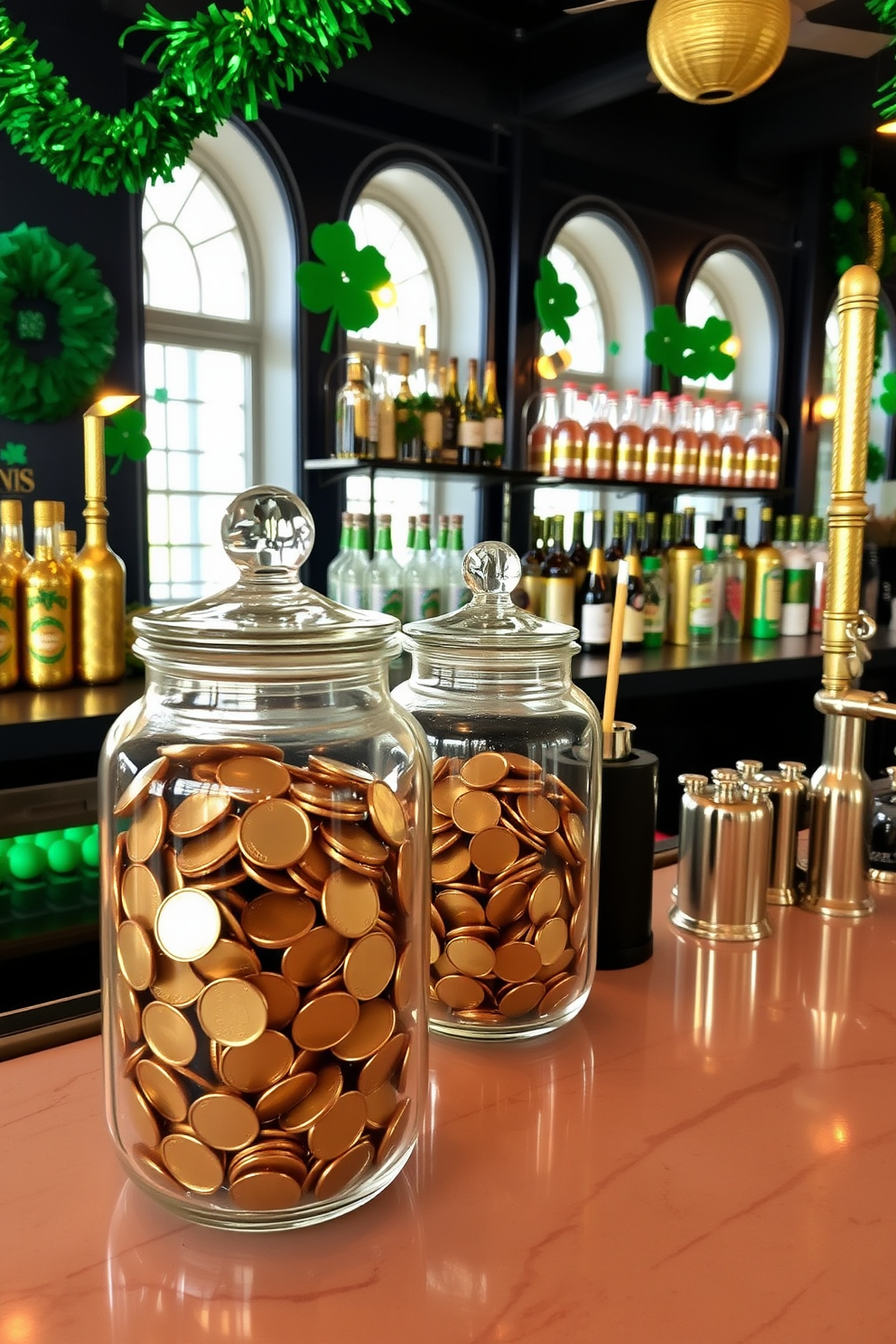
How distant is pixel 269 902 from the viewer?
0.48 m

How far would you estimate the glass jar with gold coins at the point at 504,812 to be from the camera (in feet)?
2.16

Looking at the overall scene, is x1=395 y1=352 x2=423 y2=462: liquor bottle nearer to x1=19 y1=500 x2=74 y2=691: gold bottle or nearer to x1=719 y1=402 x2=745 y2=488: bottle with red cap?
x1=19 y1=500 x2=74 y2=691: gold bottle

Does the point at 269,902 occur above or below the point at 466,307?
below

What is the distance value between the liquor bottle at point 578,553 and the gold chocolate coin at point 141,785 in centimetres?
266

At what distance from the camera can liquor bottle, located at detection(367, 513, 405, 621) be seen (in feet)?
8.68

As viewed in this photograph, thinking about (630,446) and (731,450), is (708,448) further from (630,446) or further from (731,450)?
(630,446)

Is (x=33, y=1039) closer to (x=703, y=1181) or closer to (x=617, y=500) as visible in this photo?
(x=703, y=1181)

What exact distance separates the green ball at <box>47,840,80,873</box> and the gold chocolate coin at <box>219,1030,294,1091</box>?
1.74 meters

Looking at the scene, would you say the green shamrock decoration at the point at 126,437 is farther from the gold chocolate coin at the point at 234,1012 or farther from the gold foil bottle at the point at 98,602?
the gold chocolate coin at the point at 234,1012

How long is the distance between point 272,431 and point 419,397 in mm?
460

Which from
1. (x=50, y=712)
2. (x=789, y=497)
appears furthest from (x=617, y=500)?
(x=50, y=712)

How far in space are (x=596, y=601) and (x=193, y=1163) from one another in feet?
8.62

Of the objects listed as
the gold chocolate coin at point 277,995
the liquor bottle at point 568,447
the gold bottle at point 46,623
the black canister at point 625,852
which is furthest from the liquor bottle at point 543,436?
the gold chocolate coin at point 277,995

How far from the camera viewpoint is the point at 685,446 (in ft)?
11.5
